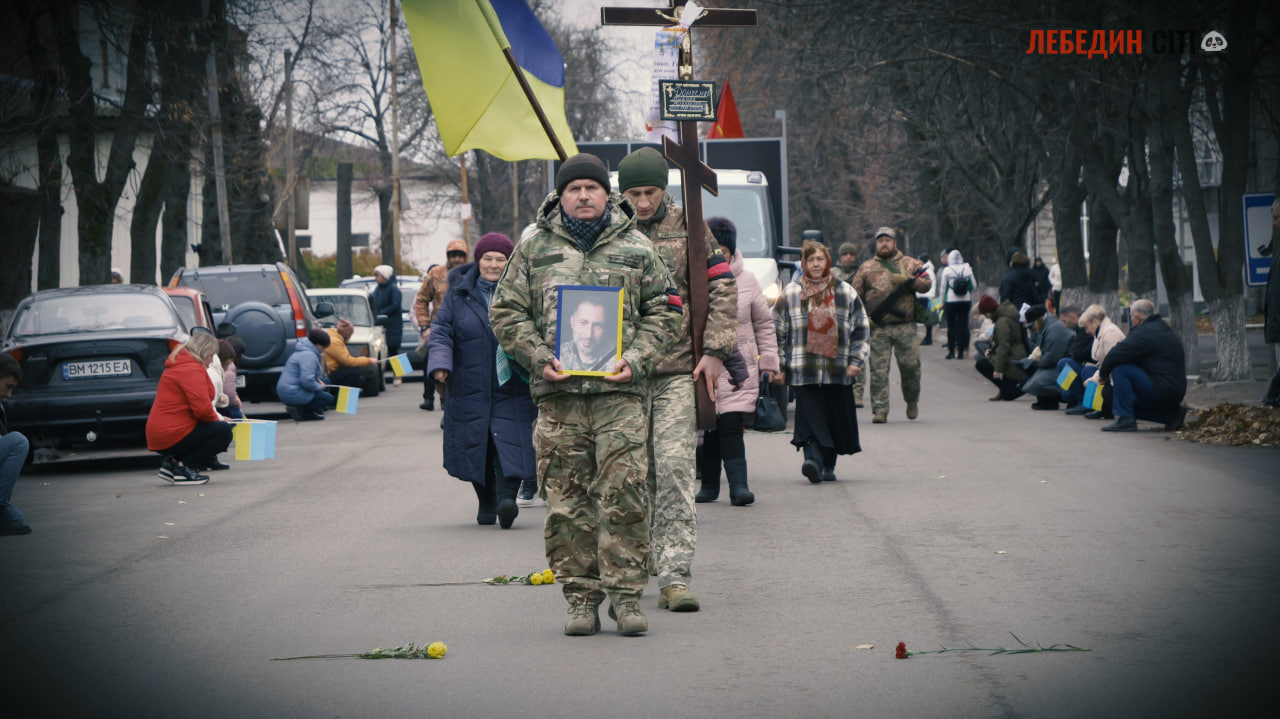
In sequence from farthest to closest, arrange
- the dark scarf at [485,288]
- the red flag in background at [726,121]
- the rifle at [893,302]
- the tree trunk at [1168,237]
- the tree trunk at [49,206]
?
the red flag in background at [726,121] < the tree trunk at [49,206] < the tree trunk at [1168,237] < the rifle at [893,302] < the dark scarf at [485,288]

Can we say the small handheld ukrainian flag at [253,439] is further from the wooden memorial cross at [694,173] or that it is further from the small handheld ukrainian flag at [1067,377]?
the small handheld ukrainian flag at [1067,377]

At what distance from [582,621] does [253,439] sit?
7270 millimetres

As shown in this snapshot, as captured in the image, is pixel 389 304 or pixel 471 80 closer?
pixel 471 80

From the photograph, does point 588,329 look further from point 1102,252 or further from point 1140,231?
point 1102,252

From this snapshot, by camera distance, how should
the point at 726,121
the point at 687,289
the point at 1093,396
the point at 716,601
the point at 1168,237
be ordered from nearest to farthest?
the point at 716,601
the point at 687,289
the point at 1093,396
the point at 1168,237
the point at 726,121

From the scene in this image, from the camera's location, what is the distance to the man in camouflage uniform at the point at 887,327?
1686 centimetres

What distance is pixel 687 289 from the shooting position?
7809 millimetres

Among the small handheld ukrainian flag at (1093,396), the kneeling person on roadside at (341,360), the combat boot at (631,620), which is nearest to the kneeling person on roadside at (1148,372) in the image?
the small handheld ukrainian flag at (1093,396)

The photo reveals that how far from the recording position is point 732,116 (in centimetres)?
2308

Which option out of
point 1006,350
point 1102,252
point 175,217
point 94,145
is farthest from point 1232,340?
point 175,217

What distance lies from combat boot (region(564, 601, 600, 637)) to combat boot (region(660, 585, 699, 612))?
52 centimetres

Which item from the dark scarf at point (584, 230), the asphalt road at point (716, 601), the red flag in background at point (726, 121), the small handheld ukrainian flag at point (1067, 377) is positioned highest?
the red flag in background at point (726, 121)

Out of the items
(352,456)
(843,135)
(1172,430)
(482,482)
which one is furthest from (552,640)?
(843,135)

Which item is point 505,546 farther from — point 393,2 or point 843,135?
point 393,2
